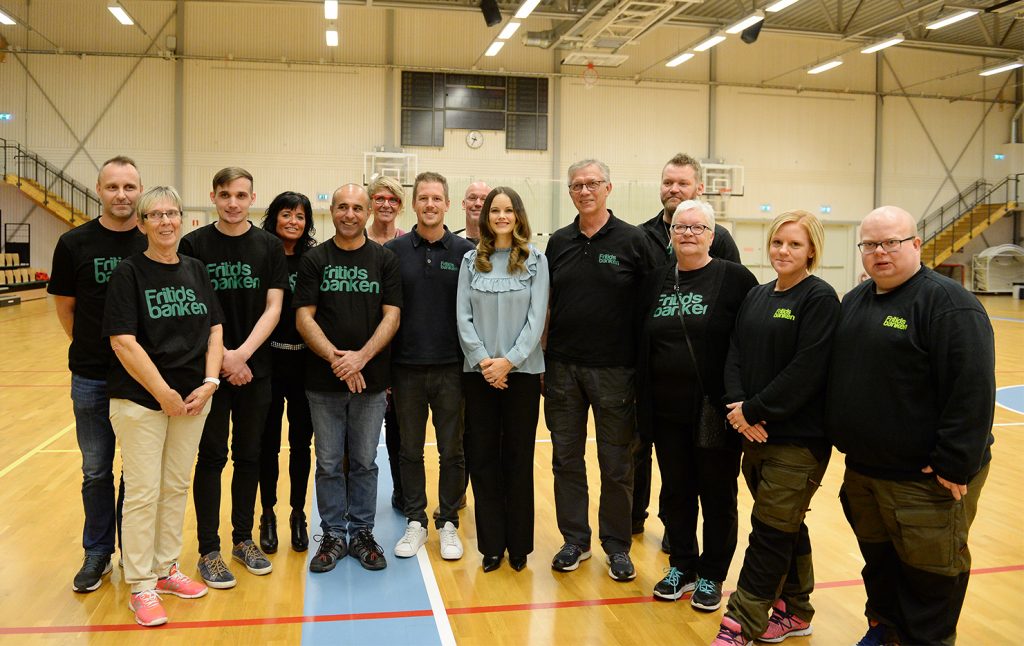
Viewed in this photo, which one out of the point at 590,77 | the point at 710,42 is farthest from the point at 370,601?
the point at 590,77

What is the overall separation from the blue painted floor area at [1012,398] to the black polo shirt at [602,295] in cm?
580

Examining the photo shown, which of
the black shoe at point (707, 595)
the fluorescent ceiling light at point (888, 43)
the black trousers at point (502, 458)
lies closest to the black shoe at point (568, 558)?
the black trousers at point (502, 458)

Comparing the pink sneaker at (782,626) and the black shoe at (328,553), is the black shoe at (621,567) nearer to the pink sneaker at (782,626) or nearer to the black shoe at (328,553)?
the pink sneaker at (782,626)

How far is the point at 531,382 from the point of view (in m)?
3.48

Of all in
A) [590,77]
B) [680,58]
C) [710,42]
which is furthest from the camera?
[590,77]

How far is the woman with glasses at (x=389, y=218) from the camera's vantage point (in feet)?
13.0

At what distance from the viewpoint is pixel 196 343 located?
3057 mm

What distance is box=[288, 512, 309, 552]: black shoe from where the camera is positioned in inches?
148

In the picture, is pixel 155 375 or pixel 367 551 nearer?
pixel 155 375

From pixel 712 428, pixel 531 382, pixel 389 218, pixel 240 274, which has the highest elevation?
pixel 389 218

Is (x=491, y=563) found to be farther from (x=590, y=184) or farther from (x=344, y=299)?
(x=590, y=184)

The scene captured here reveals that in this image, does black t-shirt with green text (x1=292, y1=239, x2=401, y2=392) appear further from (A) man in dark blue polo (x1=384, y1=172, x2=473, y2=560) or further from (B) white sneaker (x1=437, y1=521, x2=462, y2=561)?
(B) white sneaker (x1=437, y1=521, x2=462, y2=561)

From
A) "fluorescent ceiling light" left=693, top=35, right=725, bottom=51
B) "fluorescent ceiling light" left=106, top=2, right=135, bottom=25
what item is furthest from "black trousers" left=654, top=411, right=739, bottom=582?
"fluorescent ceiling light" left=693, top=35, right=725, bottom=51

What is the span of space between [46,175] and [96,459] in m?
17.3
